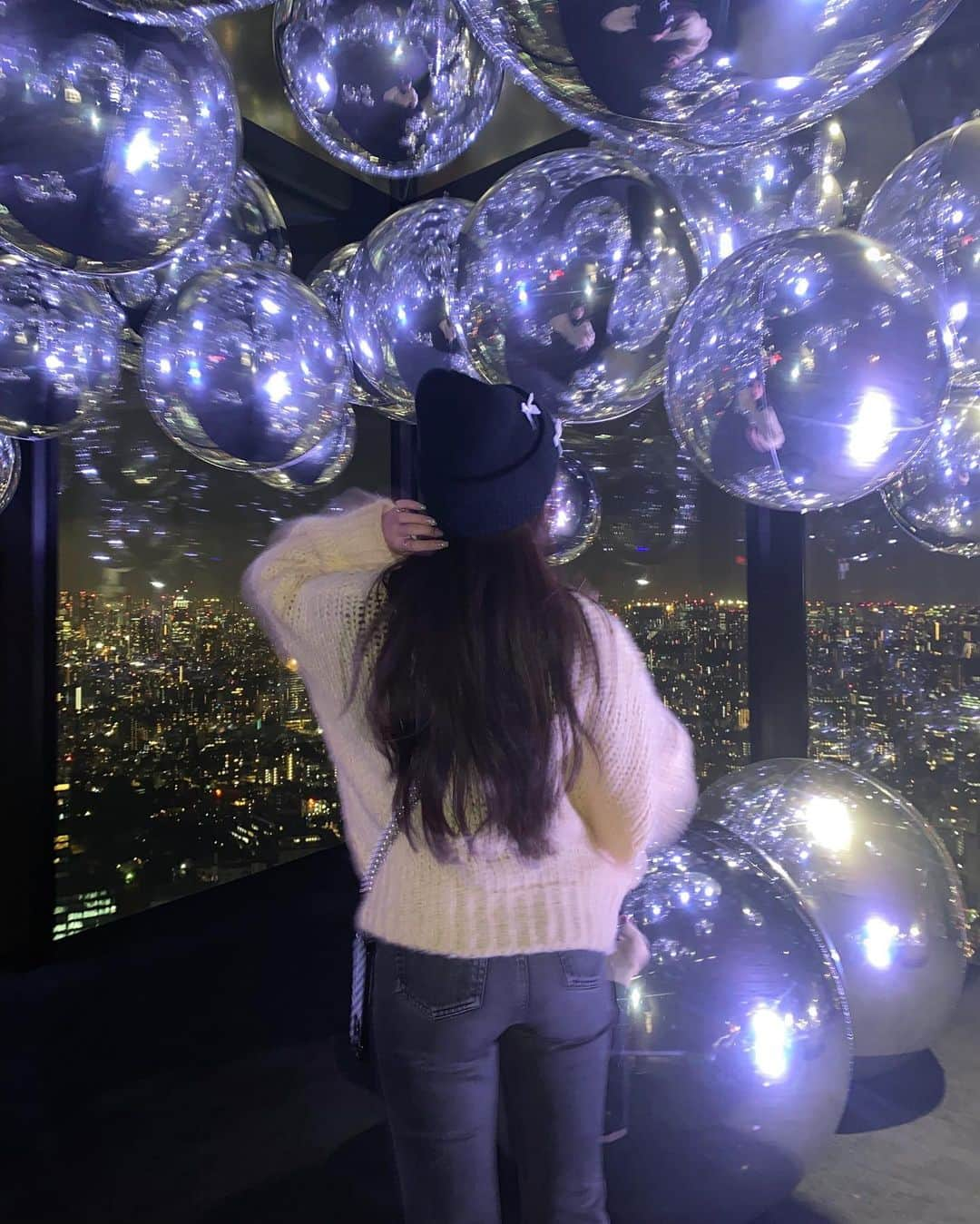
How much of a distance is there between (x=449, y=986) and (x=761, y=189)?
1.60 m

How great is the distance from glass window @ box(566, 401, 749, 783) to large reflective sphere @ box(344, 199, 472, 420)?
56.5 inches

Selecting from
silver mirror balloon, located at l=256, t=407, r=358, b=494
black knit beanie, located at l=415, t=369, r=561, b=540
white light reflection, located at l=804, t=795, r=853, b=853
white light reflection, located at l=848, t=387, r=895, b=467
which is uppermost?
silver mirror balloon, located at l=256, t=407, r=358, b=494

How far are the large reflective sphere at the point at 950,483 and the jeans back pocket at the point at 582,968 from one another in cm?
125

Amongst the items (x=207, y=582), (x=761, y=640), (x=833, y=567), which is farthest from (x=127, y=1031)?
(x=833, y=567)

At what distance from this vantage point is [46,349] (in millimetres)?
1777

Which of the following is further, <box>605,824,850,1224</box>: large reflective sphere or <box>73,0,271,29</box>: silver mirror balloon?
<box>605,824,850,1224</box>: large reflective sphere

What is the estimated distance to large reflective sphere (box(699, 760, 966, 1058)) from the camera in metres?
1.82

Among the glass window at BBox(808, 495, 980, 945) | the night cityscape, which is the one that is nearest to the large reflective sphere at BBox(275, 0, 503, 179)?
the glass window at BBox(808, 495, 980, 945)

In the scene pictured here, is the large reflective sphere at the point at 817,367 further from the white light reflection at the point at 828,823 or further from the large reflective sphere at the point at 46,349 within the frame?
the large reflective sphere at the point at 46,349

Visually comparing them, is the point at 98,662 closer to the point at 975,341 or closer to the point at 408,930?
the point at 408,930

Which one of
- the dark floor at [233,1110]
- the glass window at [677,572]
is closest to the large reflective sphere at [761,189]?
the glass window at [677,572]

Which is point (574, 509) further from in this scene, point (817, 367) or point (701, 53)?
point (701, 53)

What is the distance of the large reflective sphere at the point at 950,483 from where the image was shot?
Answer: 1729 mm

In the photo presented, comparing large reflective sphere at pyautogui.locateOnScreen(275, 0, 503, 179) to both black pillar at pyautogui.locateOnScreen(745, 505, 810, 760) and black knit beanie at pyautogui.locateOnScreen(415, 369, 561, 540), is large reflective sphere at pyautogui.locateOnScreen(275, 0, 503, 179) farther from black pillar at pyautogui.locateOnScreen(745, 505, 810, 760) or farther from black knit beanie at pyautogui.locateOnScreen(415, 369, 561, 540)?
black pillar at pyautogui.locateOnScreen(745, 505, 810, 760)
